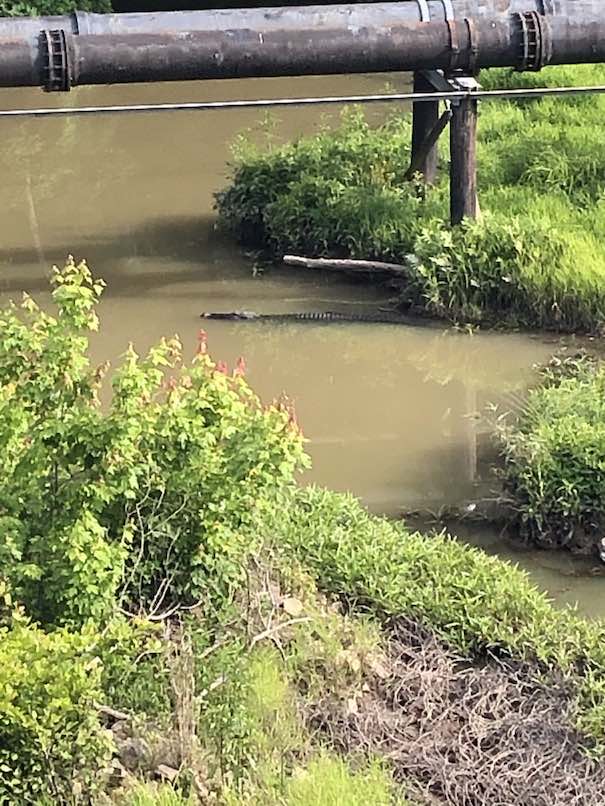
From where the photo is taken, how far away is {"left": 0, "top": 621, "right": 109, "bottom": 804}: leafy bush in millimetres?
2992

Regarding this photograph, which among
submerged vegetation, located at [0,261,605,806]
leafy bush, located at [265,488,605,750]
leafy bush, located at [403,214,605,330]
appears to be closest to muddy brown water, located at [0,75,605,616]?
leafy bush, located at [403,214,605,330]

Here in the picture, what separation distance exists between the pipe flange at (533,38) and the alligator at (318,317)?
1.59 m

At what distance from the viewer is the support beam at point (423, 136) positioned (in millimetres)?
7871

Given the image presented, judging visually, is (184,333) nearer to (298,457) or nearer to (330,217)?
(330,217)

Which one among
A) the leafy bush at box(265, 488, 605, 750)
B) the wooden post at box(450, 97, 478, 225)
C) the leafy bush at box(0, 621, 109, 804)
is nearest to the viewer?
the leafy bush at box(0, 621, 109, 804)

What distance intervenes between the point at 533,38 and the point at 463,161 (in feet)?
2.50

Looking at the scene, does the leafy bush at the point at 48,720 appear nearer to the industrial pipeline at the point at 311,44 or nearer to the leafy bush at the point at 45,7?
the industrial pipeline at the point at 311,44

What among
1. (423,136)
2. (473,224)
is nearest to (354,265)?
(473,224)

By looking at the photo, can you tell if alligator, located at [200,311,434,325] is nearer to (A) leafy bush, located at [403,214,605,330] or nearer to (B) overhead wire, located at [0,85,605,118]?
(A) leafy bush, located at [403,214,605,330]

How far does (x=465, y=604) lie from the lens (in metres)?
4.21

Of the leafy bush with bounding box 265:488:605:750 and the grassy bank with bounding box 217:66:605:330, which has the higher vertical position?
the grassy bank with bounding box 217:66:605:330

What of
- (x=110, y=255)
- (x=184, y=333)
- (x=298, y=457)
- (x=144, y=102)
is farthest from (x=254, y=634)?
(x=144, y=102)

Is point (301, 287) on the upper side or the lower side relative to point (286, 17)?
lower

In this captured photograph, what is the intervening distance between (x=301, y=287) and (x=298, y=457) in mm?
3889
